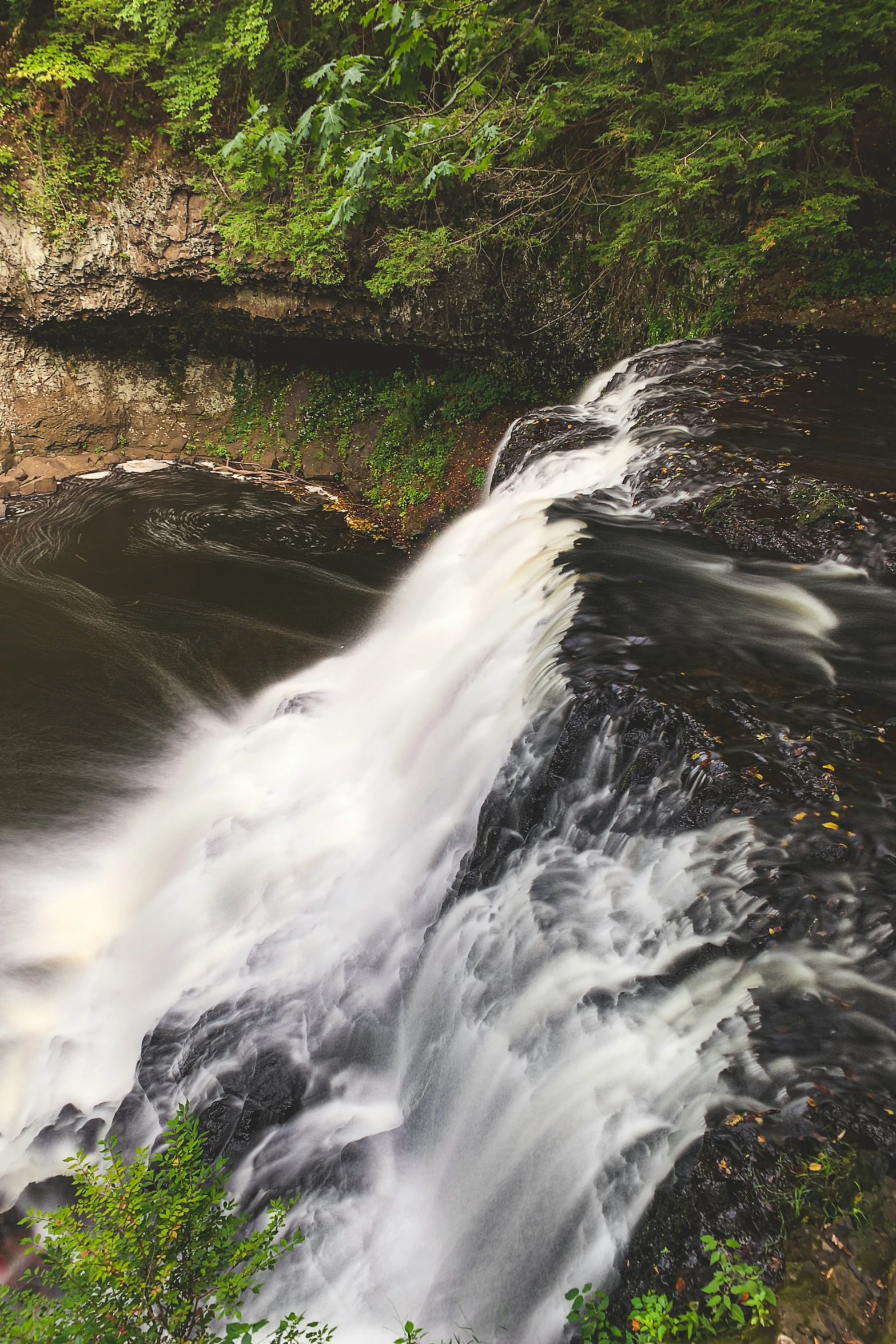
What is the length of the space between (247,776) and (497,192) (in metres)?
7.55

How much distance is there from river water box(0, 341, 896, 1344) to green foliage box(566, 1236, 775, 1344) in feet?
0.87

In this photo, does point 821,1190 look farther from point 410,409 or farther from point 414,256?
point 410,409

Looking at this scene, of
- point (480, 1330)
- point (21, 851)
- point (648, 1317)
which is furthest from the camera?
point (21, 851)

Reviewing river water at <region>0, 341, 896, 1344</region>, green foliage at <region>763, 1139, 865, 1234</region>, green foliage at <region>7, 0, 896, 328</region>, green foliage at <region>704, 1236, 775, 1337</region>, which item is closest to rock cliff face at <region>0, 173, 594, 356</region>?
green foliage at <region>7, 0, 896, 328</region>

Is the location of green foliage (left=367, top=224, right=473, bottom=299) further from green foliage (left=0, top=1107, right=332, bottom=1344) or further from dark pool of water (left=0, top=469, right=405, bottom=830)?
green foliage (left=0, top=1107, right=332, bottom=1344)

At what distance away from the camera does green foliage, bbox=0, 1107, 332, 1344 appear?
2.13 meters

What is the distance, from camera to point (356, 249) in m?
10.4

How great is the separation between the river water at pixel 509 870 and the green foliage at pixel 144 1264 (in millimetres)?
905

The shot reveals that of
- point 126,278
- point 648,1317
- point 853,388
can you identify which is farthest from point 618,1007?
point 126,278

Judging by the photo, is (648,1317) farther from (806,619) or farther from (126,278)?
(126,278)

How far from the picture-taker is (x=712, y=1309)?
205 cm

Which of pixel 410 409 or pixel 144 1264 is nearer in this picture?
pixel 144 1264

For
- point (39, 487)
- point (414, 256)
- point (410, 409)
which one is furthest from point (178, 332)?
point (414, 256)

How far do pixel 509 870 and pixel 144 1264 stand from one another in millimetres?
2005
